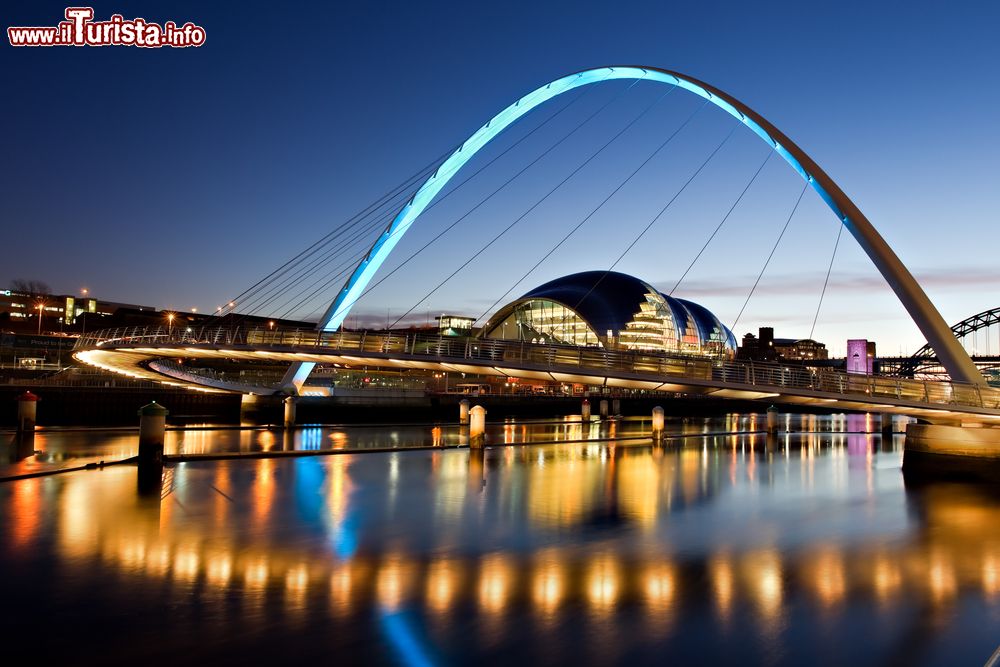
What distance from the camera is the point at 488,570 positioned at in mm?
13742

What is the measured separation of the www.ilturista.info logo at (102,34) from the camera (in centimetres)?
3036

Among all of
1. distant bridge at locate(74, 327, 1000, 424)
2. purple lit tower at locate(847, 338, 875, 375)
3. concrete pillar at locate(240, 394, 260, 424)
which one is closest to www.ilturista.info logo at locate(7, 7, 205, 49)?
distant bridge at locate(74, 327, 1000, 424)

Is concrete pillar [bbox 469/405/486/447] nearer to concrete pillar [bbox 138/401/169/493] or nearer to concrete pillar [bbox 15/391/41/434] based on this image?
concrete pillar [bbox 138/401/169/493]

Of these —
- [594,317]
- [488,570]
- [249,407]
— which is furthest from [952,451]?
[594,317]

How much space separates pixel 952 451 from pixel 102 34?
3471 centimetres

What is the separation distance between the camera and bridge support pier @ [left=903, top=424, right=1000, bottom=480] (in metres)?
27.4

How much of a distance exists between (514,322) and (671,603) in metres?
86.9

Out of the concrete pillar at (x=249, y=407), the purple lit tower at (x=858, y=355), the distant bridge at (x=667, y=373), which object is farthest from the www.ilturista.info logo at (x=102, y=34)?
the purple lit tower at (x=858, y=355)

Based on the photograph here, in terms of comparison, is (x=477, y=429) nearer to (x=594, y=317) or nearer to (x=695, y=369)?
(x=695, y=369)

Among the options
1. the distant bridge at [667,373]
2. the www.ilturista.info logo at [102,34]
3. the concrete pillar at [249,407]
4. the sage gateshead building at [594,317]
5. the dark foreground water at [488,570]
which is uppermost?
the www.ilturista.info logo at [102,34]

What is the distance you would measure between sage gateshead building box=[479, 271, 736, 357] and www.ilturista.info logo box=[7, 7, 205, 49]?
6099 centimetres

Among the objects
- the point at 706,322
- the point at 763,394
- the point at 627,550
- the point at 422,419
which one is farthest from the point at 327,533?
the point at 706,322

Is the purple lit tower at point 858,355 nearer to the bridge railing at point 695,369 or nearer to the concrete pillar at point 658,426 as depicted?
the concrete pillar at point 658,426

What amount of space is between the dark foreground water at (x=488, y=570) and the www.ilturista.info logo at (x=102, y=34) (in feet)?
55.1
